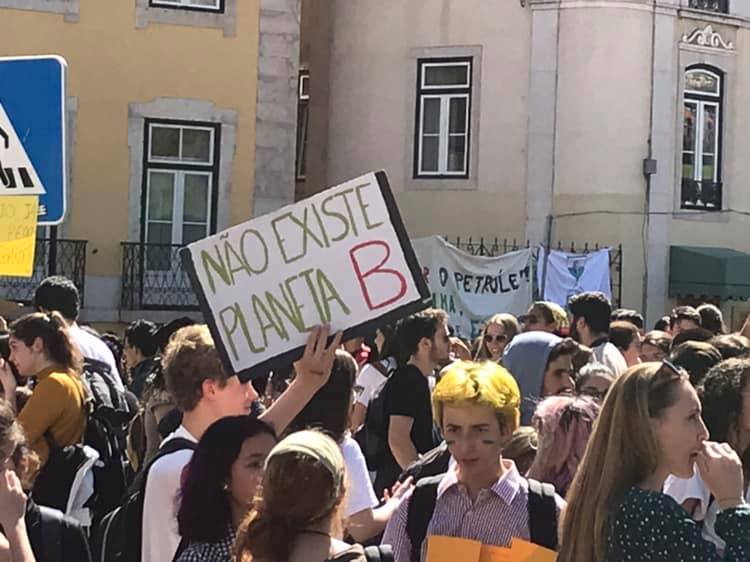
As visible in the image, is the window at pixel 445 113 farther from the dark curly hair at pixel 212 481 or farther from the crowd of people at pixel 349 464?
the dark curly hair at pixel 212 481

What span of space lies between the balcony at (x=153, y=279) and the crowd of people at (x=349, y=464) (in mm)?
11559

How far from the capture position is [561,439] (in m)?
5.33

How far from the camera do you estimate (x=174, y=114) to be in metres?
19.4

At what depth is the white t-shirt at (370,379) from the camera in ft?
27.5

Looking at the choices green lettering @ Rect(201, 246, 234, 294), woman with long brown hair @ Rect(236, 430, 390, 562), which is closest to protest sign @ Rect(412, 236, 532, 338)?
green lettering @ Rect(201, 246, 234, 294)

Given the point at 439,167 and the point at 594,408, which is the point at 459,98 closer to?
the point at 439,167

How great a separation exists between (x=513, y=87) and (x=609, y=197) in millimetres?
2104

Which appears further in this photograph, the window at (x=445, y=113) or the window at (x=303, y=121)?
the window at (x=303, y=121)

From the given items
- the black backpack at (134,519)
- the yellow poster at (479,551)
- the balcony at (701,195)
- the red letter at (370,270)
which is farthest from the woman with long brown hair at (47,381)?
the balcony at (701,195)

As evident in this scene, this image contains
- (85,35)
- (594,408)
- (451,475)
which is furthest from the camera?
(85,35)

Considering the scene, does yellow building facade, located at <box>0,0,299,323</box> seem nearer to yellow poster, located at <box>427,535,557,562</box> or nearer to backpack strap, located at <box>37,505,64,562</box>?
backpack strap, located at <box>37,505,64,562</box>

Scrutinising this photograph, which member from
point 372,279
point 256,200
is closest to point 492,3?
point 256,200

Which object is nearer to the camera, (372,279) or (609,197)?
(372,279)

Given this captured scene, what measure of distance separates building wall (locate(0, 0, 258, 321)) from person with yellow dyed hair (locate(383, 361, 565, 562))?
14280 mm
